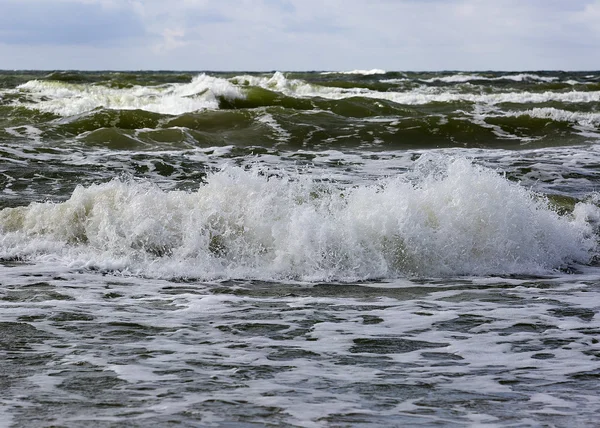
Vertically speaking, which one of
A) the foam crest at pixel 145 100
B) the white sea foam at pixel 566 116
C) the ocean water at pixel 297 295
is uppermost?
the foam crest at pixel 145 100

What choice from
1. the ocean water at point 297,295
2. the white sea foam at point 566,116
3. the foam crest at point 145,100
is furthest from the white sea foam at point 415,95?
the ocean water at point 297,295

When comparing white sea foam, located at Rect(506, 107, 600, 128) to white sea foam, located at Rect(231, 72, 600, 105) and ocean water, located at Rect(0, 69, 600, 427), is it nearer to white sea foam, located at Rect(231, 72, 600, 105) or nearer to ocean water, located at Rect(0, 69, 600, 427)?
ocean water, located at Rect(0, 69, 600, 427)

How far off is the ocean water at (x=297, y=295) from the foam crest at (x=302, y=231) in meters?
0.02

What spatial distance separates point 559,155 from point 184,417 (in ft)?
37.6

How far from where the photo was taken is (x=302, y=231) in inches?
260

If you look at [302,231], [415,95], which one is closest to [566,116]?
[415,95]

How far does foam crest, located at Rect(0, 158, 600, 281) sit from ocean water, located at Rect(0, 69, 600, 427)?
19 mm

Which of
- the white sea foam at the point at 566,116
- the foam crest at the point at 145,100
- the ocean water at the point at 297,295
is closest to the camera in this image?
the ocean water at the point at 297,295

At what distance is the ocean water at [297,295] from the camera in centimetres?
357

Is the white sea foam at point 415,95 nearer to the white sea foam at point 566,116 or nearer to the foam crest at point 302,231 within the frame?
the white sea foam at point 566,116

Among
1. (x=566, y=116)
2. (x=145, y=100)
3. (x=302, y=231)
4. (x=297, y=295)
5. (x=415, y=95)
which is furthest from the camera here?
(x=415, y=95)

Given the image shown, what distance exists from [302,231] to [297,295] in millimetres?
1027

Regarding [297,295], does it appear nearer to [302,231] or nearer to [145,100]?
[302,231]

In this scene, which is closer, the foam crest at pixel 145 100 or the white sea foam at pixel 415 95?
the foam crest at pixel 145 100
